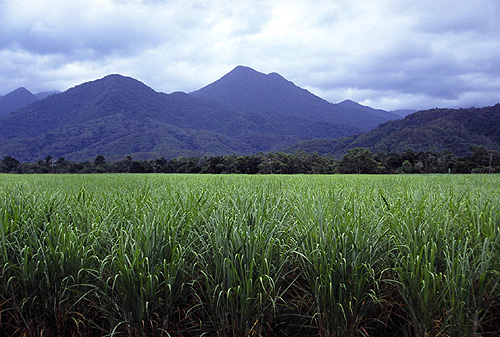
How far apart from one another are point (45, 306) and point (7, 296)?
0.46m

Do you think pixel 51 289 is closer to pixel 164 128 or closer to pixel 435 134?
pixel 435 134

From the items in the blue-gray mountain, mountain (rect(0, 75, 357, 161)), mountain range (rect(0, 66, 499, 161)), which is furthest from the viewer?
the blue-gray mountain

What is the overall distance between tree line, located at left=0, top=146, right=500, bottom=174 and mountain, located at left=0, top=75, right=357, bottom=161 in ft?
147

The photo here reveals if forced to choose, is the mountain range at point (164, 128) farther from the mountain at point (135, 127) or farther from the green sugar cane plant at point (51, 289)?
the green sugar cane plant at point (51, 289)

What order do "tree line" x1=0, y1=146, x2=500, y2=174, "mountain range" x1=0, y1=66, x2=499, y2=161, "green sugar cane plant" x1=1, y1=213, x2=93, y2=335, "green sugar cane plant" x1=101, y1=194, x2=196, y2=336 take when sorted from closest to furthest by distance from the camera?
"green sugar cane plant" x1=101, y1=194, x2=196, y2=336 → "green sugar cane plant" x1=1, y1=213, x2=93, y2=335 → "tree line" x1=0, y1=146, x2=500, y2=174 → "mountain range" x1=0, y1=66, x2=499, y2=161

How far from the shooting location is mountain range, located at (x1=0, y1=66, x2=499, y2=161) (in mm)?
88562

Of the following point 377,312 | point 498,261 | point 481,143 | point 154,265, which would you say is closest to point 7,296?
point 154,265

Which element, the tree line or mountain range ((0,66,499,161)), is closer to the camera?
the tree line

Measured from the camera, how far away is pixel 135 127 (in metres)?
139

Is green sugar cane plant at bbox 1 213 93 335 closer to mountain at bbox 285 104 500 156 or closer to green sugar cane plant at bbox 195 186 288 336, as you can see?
green sugar cane plant at bbox 195 186 288 336

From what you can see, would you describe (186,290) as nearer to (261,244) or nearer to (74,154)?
(261,244)

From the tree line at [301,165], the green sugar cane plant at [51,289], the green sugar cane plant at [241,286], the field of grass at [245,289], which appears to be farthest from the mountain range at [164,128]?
the green sugar cane plant at [51,289]

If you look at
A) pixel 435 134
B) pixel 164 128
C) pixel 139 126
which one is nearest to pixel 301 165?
pixel 435 134

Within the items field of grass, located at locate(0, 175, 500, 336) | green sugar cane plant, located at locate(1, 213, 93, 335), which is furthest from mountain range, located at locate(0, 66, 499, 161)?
green sugar cane plant, located at locate(1, 213, 93, 335)
